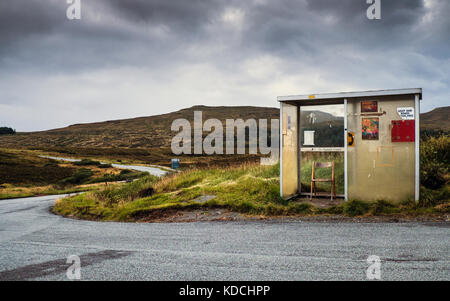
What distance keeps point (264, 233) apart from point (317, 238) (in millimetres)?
1229

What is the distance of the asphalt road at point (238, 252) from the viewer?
5.14m

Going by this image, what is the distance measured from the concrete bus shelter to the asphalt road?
1.89 meters

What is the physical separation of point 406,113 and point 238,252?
20.9ft

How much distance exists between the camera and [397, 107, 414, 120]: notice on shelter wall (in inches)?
382

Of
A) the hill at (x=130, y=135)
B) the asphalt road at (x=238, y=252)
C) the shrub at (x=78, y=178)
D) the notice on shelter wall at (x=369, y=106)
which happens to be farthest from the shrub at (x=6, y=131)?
the notice on shelter wall at (x=369, y=106)

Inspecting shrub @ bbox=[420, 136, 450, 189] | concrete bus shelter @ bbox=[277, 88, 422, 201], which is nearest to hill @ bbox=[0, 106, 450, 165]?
shrub @ bbox=[420, 136, 450, 189]

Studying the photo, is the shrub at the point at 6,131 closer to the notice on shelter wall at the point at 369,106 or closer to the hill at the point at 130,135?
the hill at the point at 130,135

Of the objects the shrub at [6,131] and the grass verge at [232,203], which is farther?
the shrub at [6,131]

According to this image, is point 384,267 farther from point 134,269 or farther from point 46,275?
point 46,275

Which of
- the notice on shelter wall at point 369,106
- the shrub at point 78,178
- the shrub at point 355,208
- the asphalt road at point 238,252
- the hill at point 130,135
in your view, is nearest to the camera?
the asphalt road at point 238,252

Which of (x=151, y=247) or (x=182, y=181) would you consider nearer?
(x=151, y=247)

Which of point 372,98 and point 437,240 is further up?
point 372,98
